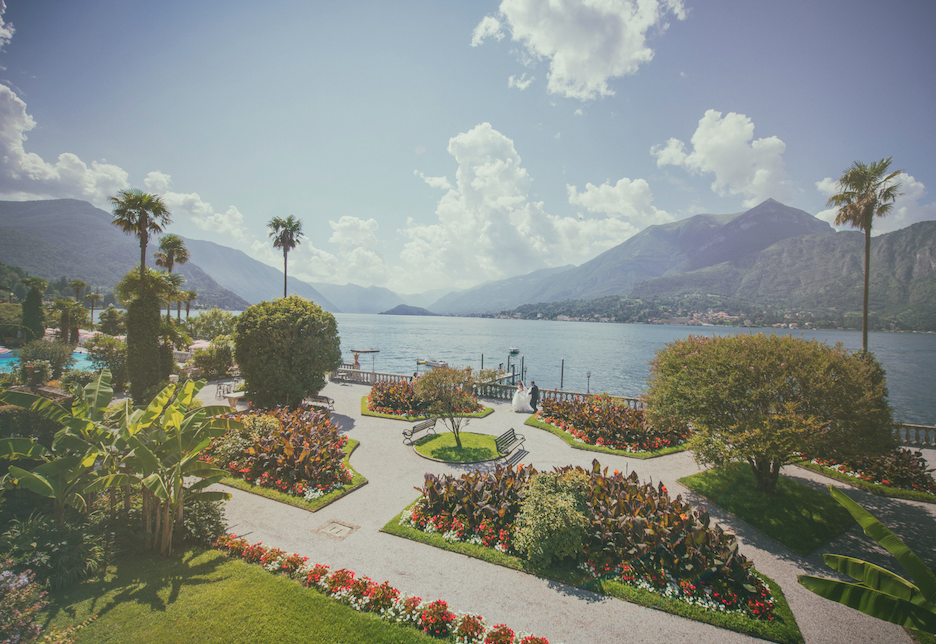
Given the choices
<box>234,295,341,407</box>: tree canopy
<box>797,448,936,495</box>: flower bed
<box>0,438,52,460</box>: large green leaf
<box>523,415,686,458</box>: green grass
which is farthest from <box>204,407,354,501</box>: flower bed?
<box>797,448,936,495</box>: flower bed

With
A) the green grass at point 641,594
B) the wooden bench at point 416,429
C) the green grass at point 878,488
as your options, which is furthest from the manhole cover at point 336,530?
the green grass at point 878,488

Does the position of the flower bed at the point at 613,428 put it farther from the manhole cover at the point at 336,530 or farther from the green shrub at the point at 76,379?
the green shrub at the point at 76,379

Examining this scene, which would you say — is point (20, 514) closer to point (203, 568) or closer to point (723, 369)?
point (203, 568)

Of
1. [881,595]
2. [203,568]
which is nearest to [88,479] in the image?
[203,568]

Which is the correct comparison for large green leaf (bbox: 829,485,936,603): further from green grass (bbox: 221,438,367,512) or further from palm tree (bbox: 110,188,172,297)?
palm tree (bbox: 110,188,172,297)

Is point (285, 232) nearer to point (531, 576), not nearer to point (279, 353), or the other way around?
point (279, 353)

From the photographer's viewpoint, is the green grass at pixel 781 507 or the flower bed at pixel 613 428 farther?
the flower bed at pixel 613 428

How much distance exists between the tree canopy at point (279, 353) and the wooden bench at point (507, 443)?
10.8 m

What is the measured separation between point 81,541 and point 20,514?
167 cm

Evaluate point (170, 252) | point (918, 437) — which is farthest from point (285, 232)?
point (918, 437)

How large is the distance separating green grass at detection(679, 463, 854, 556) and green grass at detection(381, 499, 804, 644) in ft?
8.62

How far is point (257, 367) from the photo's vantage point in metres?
18.6

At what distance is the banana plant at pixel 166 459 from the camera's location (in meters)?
7.29

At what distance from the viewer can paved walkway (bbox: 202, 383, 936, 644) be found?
646cm
